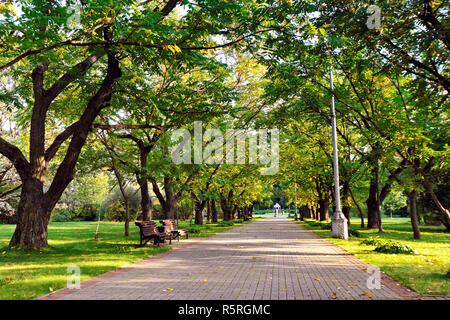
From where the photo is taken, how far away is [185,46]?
8211 mm

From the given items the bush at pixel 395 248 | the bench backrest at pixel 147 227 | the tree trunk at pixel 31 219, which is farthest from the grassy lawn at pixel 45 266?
the bush at pixel 395 248

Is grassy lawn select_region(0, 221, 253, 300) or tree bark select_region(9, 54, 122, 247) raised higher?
tree bark select_region(9, 54, 122, 247)

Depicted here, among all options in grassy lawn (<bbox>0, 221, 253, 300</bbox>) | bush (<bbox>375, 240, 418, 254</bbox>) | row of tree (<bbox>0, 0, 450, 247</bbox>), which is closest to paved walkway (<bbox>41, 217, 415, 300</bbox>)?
grassy lawn (<bbox>0, 221, 253, 300</bbox>)

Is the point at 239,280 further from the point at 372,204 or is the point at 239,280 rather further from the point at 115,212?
the point at 115,212

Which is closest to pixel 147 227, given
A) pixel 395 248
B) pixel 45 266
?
pixel 45 266

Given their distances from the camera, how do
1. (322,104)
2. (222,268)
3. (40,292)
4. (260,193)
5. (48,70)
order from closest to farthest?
(40,292) < (222,268) < (48,70) < (322,104) < (260,193)

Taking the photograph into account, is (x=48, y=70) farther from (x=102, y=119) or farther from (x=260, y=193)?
(x=260, y=193)

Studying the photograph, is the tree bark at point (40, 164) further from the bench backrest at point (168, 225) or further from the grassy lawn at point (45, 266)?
the bench backrest at point (168, 225)

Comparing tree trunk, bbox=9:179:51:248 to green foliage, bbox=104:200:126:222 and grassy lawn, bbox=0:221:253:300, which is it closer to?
grassy lawn, bbox=0:221:253:300

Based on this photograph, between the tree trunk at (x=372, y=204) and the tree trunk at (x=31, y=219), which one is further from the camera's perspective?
the tree trunk at (x=372, y=204)

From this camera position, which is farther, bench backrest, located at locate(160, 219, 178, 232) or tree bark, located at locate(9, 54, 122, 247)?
bench backrest, located at locate(160, 219, 178, 232)

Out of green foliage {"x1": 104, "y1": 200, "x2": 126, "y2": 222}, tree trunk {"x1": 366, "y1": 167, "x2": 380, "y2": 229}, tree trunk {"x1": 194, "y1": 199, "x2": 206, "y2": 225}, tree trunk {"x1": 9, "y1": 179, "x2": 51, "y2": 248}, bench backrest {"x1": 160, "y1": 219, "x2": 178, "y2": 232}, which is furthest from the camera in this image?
green foliage {"x1": 104, "y1": 200, "x2": 126, "y2": 222}
